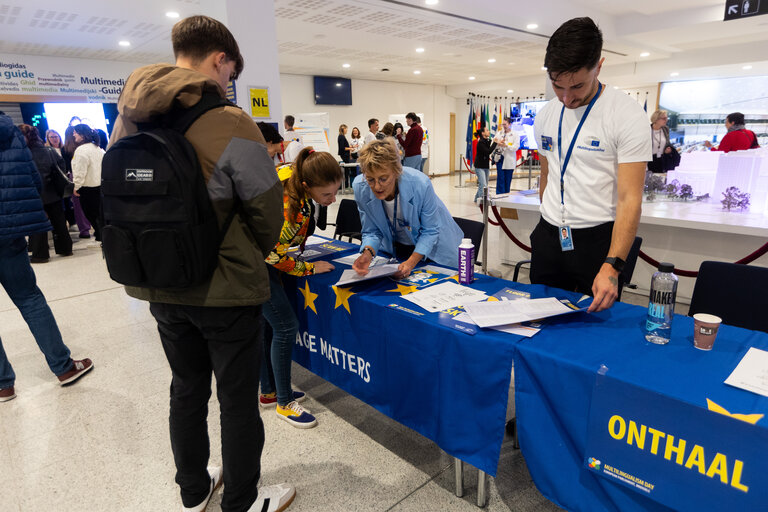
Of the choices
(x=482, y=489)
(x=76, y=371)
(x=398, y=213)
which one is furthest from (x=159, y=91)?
(x=76, y=371)

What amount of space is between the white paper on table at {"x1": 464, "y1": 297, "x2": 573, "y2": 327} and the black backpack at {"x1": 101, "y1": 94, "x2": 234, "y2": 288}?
825 millimetres

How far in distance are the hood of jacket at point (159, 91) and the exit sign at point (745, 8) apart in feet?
19.8

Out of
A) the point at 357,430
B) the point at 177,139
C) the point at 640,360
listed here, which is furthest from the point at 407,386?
the point at 177,139

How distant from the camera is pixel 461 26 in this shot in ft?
21.6

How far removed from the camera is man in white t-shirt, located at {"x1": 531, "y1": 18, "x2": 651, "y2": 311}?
139 cm

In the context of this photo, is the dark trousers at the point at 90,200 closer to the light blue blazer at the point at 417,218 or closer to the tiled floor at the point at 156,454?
the tiled floor at the point at 156,454

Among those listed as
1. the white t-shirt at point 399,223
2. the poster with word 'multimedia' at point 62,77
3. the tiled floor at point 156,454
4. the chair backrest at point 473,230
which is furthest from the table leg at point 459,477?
the poster with word 'multimedia' at point 62,77

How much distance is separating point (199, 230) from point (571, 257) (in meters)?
1.26

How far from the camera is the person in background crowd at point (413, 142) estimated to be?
27.5ft

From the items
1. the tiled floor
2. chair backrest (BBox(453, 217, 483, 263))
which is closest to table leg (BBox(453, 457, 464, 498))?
the tiled floor

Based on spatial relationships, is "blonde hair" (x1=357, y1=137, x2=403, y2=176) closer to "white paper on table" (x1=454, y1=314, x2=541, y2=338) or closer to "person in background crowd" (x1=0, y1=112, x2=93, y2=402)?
"white paper on table" (x1=454, y1=314, x2=541, y2=338)

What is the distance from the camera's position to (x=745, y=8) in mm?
4812

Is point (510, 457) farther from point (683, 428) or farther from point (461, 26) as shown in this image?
point (461, 26)

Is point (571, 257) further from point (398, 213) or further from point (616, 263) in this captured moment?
point (398, 213)
